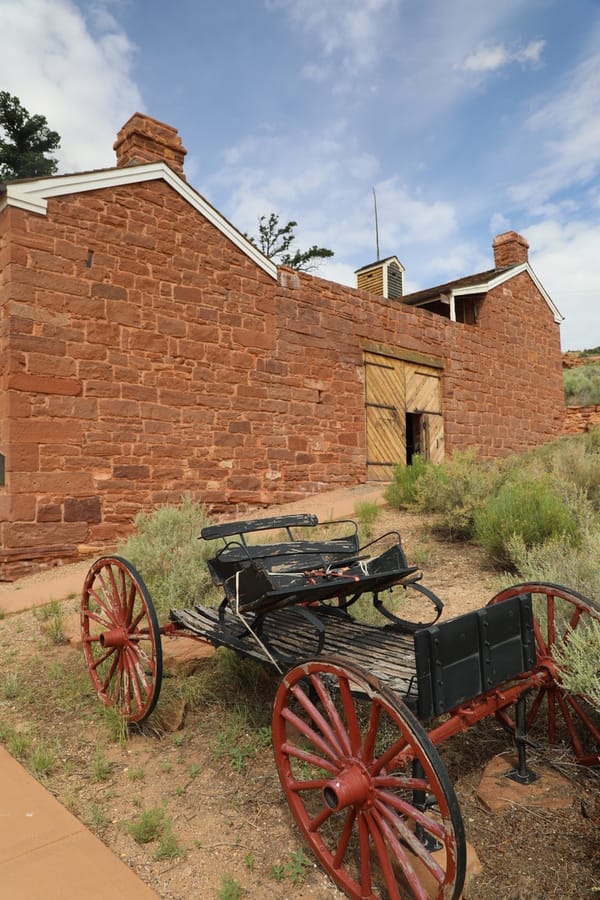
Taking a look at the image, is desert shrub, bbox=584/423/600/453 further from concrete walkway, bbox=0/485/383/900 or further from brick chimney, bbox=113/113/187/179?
concrete walkway, bbox=0/485/383/900

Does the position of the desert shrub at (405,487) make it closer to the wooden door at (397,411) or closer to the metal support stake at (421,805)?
the wooden door at (397,411)

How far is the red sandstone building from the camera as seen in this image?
304 inches

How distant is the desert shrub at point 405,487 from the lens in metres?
8.83

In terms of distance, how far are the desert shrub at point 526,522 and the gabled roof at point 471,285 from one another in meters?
9.53


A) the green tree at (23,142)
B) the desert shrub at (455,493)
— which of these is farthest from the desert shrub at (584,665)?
the green tree at (23,142)

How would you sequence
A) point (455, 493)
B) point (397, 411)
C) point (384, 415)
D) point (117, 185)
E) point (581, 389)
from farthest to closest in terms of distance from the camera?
point (581, 389) → point (397, 411) → point (384, 415) → point (117, 185) → point (455, 493)

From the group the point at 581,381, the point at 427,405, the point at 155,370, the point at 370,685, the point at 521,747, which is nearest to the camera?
the point at 370,685

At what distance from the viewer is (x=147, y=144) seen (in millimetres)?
9727

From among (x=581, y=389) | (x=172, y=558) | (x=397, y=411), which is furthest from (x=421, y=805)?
(x=581, y=389)

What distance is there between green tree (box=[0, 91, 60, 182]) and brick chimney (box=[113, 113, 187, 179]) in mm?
19728

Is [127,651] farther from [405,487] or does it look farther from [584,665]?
[405,487]

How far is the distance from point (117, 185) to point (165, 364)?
2534 millimetres

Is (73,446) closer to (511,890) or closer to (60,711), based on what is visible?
(60,711)

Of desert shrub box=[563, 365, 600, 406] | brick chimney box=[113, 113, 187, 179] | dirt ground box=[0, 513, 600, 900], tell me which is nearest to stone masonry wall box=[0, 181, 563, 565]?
brick chimney box=[113, 113, 187, 179]
